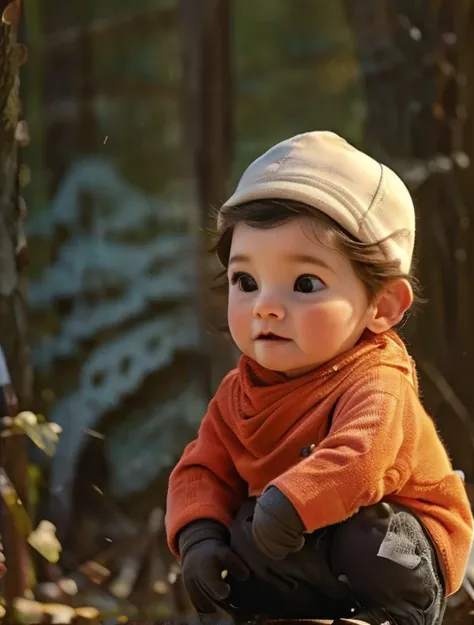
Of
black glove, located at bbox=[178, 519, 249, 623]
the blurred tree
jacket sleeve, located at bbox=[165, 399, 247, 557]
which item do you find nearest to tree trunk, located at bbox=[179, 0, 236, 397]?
the blurred tree

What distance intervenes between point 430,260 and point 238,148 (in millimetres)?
521

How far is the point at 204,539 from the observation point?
1157mm

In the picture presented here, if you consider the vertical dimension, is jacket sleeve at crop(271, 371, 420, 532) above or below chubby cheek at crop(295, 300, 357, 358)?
below

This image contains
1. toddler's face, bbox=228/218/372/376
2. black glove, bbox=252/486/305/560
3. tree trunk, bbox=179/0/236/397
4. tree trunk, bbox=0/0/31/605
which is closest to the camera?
black glove, bbox=252/486/305/560

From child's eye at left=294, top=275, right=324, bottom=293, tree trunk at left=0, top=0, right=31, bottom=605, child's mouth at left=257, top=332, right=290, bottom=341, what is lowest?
tree trunk at left=0, top=0, right=31, bottom=605

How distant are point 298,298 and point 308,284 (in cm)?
2

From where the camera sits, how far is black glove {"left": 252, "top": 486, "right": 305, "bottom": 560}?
3.35 ft

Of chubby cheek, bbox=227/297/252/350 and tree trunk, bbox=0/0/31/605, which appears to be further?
tree trunk, bbox=0/0/31/605

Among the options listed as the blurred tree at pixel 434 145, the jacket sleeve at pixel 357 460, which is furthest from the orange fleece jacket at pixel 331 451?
the blurred tree at pixel 434 145

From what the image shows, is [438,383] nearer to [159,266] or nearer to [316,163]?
[159,266]

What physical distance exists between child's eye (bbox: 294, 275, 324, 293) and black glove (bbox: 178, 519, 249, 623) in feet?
1.07

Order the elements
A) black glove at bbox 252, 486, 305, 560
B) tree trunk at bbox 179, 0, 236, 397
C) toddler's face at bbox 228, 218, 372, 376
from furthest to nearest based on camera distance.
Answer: tree trunk at bbox 179, 0, 236, 397 → toddler's face at bbox 228, 218, 372, 376 → black glove at bbox 252, 486, 305, 560

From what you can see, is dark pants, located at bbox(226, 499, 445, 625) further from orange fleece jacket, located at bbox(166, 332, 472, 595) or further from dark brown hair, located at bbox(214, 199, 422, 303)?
dark brown hair, located at bbox(214, 199, 422, 303)

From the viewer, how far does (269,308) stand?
1.16 meters
